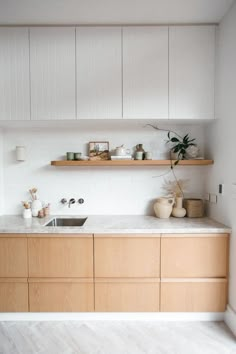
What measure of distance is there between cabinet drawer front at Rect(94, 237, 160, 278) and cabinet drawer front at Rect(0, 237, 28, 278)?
24.8 inches

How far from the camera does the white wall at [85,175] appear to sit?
254 centimetres

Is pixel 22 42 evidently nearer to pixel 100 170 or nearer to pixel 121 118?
pixel 121 118

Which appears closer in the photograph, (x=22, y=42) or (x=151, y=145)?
(x=22, y=42)

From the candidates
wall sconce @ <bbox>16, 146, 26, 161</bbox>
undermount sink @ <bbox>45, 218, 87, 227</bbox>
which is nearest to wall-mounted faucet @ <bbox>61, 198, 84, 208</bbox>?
undermount sink @ <bbox>45, 218, 87, 227</bbox>

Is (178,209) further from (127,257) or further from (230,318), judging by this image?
(230,318)

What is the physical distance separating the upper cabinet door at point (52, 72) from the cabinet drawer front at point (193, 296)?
5.93 feet

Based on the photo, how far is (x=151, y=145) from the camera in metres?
2.54

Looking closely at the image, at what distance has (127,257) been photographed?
1.97m

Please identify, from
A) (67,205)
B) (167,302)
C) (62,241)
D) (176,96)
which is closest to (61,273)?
(62,241)

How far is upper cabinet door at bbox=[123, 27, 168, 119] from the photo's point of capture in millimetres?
2100

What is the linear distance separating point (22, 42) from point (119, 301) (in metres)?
2.51

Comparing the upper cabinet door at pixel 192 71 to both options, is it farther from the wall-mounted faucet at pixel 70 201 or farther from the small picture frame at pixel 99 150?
the wall-mounted faucet at pixel 70 201

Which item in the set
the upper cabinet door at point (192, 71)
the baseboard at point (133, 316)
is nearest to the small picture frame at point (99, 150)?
the upper cabinet door at point (192, 71)

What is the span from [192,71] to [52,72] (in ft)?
4.27
